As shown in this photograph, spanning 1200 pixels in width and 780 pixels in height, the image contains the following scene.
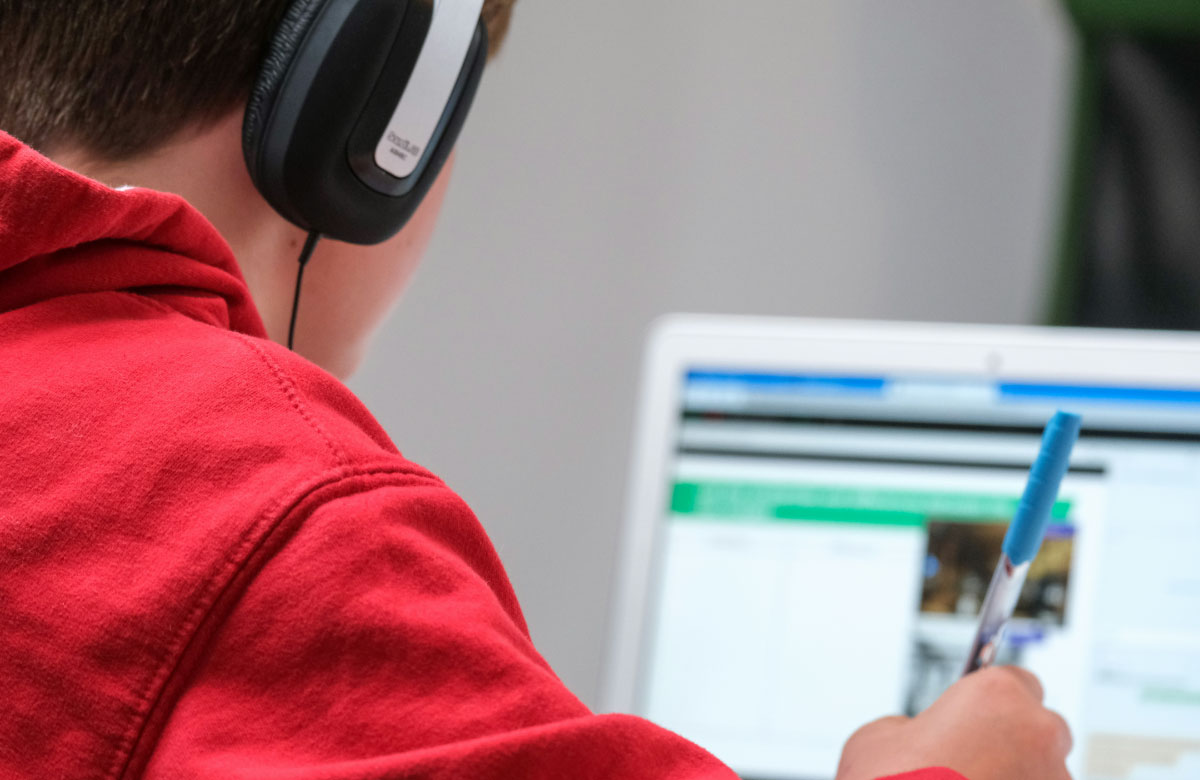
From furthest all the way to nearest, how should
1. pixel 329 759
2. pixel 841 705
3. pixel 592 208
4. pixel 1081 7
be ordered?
pixel 592 208, pixel 1081 7, pixel 841 705, pixel 329 759

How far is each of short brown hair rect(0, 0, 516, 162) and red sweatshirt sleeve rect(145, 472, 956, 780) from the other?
0.77 feet

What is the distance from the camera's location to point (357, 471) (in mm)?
355

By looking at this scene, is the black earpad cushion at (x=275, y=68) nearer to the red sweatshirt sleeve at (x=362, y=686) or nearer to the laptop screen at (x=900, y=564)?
the red sweatshirt sleeve at (x=362, y=686)

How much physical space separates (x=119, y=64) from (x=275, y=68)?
61 millimetres

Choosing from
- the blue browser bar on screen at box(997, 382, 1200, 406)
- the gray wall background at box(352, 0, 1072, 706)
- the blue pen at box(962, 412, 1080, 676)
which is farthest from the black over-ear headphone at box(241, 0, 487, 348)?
the gray wall background at box(352, 0, 1072, 706)

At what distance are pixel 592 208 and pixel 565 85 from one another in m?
0.13

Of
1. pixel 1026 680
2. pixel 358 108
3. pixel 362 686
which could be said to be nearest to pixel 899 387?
pixel 1026 680

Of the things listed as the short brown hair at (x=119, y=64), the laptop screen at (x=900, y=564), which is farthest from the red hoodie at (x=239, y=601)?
the laptop screen at (x=900, y=564)

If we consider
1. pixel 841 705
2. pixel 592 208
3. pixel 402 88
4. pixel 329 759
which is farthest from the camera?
pixel 592 208

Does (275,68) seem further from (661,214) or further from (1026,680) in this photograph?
(661,214)

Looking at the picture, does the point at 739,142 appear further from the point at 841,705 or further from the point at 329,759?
the point at 329,759

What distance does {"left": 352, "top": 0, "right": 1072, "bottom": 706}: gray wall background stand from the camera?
1149mm

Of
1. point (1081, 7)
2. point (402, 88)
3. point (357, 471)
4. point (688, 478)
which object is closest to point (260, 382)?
point (357, 471)

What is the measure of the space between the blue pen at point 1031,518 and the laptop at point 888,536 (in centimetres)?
23
